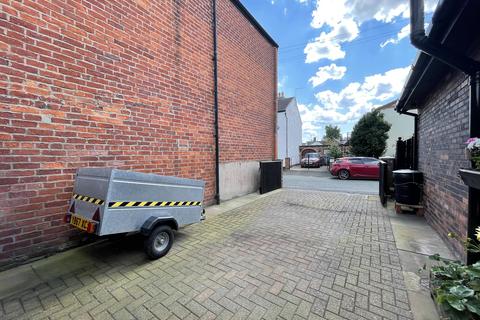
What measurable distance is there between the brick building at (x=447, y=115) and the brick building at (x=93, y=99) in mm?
4214

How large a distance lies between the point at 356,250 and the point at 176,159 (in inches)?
151

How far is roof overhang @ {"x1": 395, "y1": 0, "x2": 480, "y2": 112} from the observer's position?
5.83 ft

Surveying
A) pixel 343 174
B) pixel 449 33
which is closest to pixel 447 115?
pixel 449 33

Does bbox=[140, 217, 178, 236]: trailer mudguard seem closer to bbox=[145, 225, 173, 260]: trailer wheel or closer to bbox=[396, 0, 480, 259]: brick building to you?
bbox=[145, 225, 173, 260]: trailer wheel

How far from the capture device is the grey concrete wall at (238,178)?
20.5 feet

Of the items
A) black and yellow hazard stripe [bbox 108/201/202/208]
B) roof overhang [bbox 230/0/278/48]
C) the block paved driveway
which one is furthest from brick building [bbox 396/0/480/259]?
roof overhang [bbox 230/0/278/48]

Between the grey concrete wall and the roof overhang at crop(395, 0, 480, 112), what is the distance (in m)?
4.74

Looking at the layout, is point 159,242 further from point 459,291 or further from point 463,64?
point 463,64

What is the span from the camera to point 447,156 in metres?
3.17

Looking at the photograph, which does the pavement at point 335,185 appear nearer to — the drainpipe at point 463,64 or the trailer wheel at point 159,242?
the drainpipe at point 463,64

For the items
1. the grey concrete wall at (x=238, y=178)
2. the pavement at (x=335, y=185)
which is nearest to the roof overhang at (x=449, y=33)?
the grey concrete wall at (x=238, y=178)

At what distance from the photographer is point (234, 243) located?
3305 mm

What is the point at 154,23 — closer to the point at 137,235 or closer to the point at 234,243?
the point at 137,235

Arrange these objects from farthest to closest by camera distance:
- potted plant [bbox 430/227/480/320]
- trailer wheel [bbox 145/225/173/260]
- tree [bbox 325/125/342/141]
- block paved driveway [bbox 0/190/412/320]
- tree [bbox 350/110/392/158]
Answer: tree [bbox 325/125/342/141] → tree [bbox 350/110/392/158] → trailer wheel [bbox 145/225/173/260] → block paved driveway [bbox 0/190/412/320] → potted plant [bbox 430/227/480/320]
